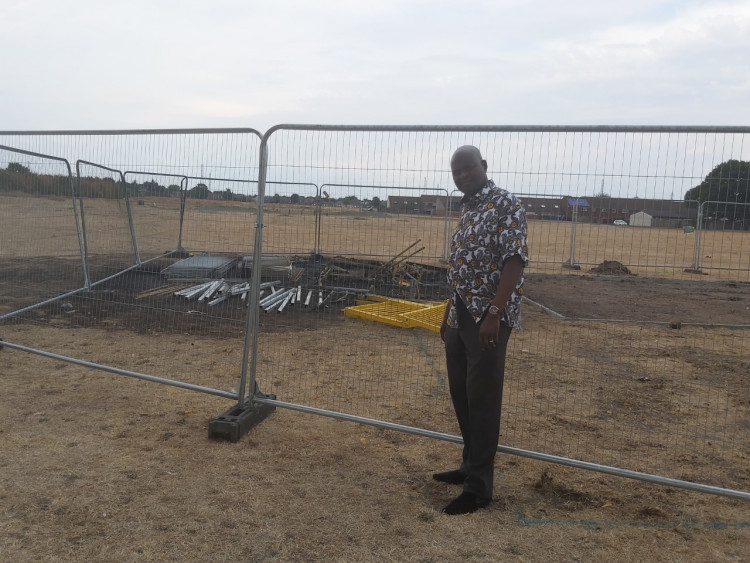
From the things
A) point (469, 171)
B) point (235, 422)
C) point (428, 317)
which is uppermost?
point (469, 171)

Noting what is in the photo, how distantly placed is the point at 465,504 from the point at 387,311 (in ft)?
19.4

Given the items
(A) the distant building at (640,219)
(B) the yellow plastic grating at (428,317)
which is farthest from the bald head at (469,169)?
(B) the yellow plastic grating at (428,317)

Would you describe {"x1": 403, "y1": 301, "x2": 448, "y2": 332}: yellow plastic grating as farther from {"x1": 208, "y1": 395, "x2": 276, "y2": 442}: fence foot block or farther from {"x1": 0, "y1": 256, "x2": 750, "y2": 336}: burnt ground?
{"x1": 208, "y1": 395, "x2": 276, "y2": 442}: fence foot block

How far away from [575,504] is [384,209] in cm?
373

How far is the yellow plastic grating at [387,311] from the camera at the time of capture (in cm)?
894

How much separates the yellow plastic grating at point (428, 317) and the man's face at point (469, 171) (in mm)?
5069

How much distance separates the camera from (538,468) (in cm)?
436

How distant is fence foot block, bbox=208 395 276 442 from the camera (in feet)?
15.0

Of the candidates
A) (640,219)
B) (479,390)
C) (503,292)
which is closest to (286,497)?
(479,390)

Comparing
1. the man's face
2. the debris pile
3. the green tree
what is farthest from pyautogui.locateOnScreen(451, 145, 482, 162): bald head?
the debris pile

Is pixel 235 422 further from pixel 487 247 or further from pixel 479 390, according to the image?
pixel 487 247

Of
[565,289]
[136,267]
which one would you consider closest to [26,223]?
[136,267]

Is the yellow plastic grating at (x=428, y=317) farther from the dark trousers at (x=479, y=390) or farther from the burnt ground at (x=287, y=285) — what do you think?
the dark trousers at (x=479, y=390)

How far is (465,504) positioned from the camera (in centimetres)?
366
